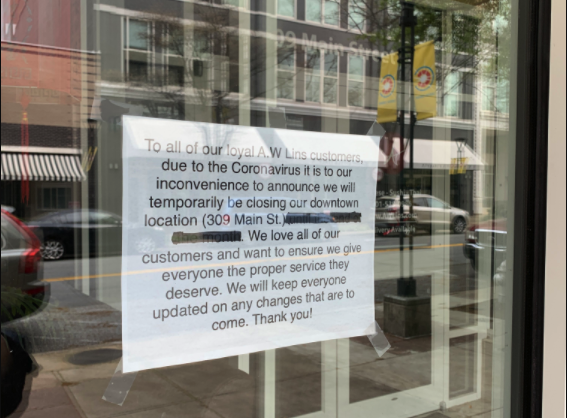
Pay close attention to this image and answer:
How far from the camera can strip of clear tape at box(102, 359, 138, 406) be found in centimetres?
188

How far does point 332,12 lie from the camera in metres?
2.85

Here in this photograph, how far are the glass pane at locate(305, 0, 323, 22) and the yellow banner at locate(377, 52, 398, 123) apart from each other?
25.0 inches

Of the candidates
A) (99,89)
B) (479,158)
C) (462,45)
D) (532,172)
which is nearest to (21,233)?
(99,89)

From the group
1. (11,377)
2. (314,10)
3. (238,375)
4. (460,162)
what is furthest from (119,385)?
(460,162)

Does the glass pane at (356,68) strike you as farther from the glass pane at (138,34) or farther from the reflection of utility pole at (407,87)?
the glass pane at (138,34)

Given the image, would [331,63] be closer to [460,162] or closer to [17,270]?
[460,162]

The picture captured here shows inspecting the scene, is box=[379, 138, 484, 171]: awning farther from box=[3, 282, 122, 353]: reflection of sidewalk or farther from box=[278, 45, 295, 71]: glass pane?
box=[3, 282, 122, 353]: reflection of sidewalk

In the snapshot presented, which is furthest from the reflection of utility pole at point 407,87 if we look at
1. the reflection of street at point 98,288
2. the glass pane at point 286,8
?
the glass pane at point 286,8

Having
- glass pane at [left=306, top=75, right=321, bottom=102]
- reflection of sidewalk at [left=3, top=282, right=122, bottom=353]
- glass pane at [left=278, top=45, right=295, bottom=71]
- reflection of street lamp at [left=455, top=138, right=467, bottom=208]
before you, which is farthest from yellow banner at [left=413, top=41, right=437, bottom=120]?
reflection of sidewalk at [left=3, top=282, right=122, bottom=353]

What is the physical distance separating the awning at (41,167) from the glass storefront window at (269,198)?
0.01m

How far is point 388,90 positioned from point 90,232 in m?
2.32

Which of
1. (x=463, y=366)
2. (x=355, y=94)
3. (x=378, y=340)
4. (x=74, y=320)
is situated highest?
(x=355, y=94)

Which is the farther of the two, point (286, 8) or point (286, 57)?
point (286, 57)

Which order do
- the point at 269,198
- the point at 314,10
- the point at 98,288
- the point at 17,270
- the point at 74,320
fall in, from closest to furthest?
the point at 17,270 → the point at 269,198 → the point at 314,10 → the point at 98,288 → the point at 74,320
